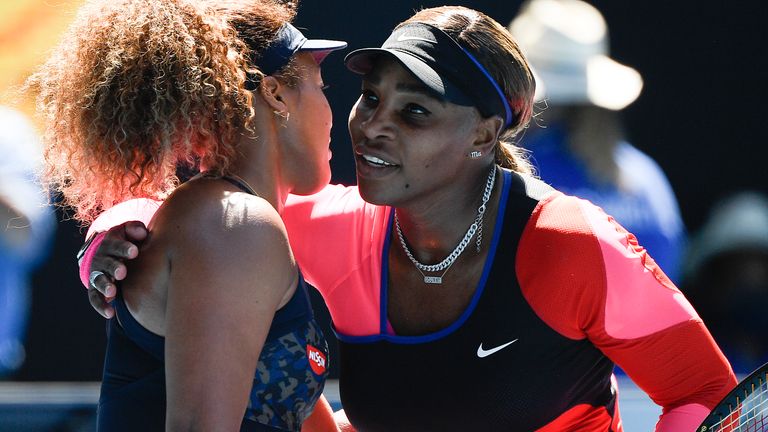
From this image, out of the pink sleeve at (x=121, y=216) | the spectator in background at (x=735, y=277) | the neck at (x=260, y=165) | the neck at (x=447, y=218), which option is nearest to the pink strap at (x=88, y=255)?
the pink sleeve at (x=121, y=216)

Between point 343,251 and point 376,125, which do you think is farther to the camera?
point 343,251

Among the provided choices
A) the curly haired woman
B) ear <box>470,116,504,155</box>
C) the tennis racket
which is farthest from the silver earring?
the tennis racket

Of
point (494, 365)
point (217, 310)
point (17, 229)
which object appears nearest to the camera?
point (217, 310)

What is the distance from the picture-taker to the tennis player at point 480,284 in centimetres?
200

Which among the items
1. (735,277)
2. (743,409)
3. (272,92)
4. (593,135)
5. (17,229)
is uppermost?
(272,92)

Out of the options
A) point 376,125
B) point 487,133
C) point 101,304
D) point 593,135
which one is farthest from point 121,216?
point 593,135

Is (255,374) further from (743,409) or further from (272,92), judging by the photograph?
(743,409)

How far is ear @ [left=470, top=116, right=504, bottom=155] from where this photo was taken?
83.4 inches

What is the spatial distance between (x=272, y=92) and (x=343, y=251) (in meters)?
0.51

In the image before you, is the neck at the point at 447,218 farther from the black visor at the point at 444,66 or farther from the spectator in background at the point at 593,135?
the spectator in background at the point at 593,135

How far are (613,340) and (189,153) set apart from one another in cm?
91

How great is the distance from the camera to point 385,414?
7.14ft

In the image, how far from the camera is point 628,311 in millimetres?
1984

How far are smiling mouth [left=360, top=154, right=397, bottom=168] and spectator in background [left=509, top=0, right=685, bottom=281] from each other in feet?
4.37
